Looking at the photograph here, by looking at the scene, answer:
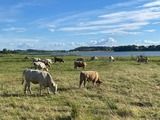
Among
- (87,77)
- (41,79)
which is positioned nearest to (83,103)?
(41,79)

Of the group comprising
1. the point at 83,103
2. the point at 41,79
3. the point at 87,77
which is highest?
the point at 41,79

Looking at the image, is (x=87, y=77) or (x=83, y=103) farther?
(x=87, y=77)

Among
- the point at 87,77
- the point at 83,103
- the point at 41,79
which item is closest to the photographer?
the point at 83,103

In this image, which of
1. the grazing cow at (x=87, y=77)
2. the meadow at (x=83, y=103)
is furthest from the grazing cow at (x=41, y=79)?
the grazing cow at (x=87, y=77)

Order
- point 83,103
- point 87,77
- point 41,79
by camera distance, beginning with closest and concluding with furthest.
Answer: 1. point 83,103
2. point 41,79
3. point 87,77

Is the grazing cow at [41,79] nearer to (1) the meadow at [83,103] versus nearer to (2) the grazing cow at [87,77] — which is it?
(1) the meadow at [83,103]

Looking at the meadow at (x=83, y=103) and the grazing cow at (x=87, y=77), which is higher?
the grazing cow at (x=87, y=77)

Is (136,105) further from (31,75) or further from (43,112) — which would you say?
(31,75)

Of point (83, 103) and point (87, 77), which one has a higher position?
point (87, 77)

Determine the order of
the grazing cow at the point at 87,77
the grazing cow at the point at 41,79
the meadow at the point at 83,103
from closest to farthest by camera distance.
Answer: the meadow at the point at 83,103
the grazing cow at the point at 41,79
the grazing cow at the point at 87,77

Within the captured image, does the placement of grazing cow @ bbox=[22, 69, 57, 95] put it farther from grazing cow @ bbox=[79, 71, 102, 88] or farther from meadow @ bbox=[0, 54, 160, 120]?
grazing cow @ bbox=[79, 71, 102, 88]

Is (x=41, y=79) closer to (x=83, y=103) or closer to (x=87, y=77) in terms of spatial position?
(x=87, y=77)

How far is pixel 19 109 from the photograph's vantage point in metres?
13.8

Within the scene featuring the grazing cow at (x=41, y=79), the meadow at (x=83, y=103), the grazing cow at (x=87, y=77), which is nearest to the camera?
the meadow at (x=83, y=103)
